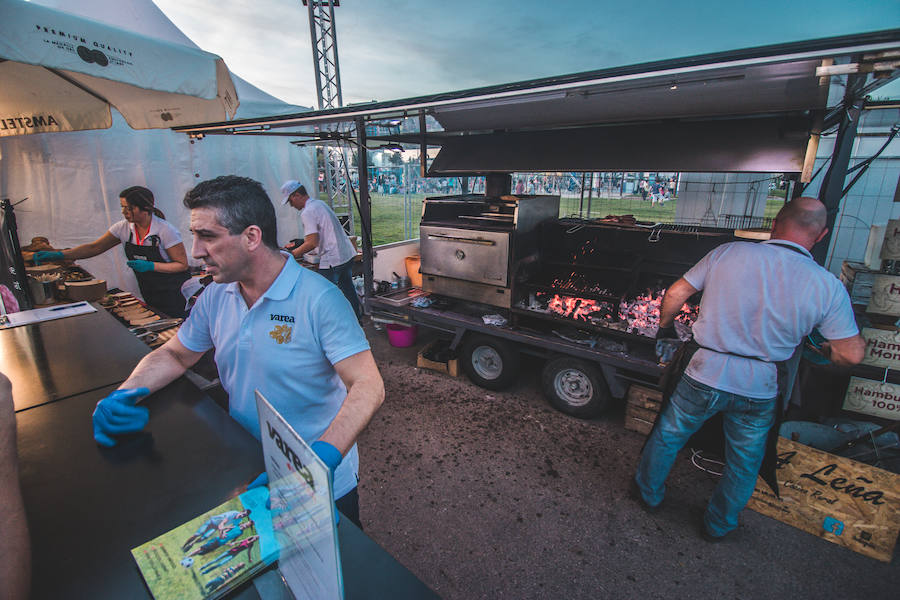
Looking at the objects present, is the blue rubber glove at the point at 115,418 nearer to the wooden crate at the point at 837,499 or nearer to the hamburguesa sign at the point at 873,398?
the wooden crate at the point at 837,499

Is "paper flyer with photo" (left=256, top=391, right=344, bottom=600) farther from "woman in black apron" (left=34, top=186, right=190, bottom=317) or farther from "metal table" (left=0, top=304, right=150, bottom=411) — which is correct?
"woman in black apron" (left=34, top=186, right=190, bottom=317)

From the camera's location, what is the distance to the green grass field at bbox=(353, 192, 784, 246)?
13570mm

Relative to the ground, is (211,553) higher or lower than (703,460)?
higher

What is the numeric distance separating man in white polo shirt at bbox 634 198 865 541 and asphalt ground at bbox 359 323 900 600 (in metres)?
0.33

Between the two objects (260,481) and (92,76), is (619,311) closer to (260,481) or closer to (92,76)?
(260,481)

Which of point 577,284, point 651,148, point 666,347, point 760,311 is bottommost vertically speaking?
point 666,347

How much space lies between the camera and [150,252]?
13.6 feet

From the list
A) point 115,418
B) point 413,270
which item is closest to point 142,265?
point 115,418

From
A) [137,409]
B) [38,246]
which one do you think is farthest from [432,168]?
[38,246]

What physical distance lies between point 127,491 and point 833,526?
→ 3990 millimetres

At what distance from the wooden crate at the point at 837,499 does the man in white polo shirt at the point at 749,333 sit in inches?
20.0

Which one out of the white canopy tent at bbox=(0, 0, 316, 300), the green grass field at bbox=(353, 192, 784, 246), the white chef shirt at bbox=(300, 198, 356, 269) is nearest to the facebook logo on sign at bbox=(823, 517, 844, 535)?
the white chef shirt at bbox=(300, 198, 356, 269)

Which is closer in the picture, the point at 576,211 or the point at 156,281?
the point at 156,281

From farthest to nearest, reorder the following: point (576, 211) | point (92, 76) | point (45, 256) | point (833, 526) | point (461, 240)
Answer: point (576, 211)
point (461, 240)
point (45, 256)
point (92, 76)
point (833, 526)
